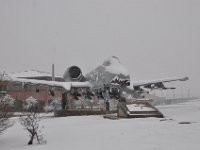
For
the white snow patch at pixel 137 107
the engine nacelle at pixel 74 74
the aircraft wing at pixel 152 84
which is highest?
the engine nacelle at pixel 74 74

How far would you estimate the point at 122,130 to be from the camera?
50.1ft

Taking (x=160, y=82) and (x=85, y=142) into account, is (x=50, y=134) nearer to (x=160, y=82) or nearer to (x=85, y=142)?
(x=85, y=142)

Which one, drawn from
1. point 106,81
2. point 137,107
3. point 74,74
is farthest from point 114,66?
point 137,107

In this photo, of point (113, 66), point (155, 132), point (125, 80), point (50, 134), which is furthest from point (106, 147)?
point (113, 66)

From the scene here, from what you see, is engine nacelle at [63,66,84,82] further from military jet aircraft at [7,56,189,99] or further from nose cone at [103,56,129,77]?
nose cone at [103,56,129,77]

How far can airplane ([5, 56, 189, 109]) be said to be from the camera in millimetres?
33963

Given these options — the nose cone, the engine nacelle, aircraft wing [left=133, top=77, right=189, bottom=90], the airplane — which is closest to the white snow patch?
the airplane

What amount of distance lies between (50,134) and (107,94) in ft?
66.5

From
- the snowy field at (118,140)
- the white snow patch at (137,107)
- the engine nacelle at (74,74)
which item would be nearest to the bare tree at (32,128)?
the snowy field at (118,140)

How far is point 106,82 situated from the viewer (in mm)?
34719

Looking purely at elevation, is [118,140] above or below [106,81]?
below

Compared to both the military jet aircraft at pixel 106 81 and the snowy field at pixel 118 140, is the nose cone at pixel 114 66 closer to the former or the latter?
the military jet aircraft at pixel 106 81

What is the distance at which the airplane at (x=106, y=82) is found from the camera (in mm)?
33963

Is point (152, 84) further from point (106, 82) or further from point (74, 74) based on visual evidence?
point (74, 74)
